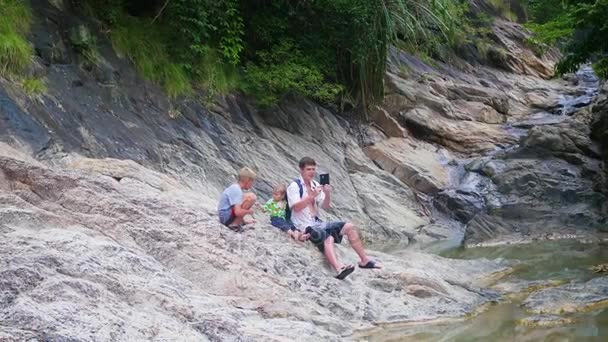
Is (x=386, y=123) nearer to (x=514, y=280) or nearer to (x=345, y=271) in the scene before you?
(x=514, y=280)

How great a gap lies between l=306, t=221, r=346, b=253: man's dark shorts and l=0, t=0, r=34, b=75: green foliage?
5.10m

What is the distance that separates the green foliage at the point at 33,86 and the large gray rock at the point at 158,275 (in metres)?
1.72

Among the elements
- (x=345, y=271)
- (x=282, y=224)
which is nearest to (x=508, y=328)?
(x=345, y=271)

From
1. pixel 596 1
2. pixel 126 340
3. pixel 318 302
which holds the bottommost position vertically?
pixel 318 302

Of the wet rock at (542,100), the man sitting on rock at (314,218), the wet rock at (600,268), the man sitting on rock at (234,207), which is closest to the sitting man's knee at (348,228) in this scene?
the man sitting on rock at (314,218)

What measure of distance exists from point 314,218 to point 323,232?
28 centimetres

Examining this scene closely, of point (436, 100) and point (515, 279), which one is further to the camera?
point (436, 100)

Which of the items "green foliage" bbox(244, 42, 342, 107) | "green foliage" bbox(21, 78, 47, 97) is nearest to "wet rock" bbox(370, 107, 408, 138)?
"green foliage" bbox(244, 42, 342, 107)

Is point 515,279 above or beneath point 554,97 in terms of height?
above

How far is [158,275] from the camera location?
5.65 meters

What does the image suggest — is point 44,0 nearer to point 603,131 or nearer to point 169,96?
point 169,96

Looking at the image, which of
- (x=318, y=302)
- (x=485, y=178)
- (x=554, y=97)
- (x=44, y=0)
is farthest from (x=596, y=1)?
(x=554, y=97)

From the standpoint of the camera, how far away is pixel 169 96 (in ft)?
39.9

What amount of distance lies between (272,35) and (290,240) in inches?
345
